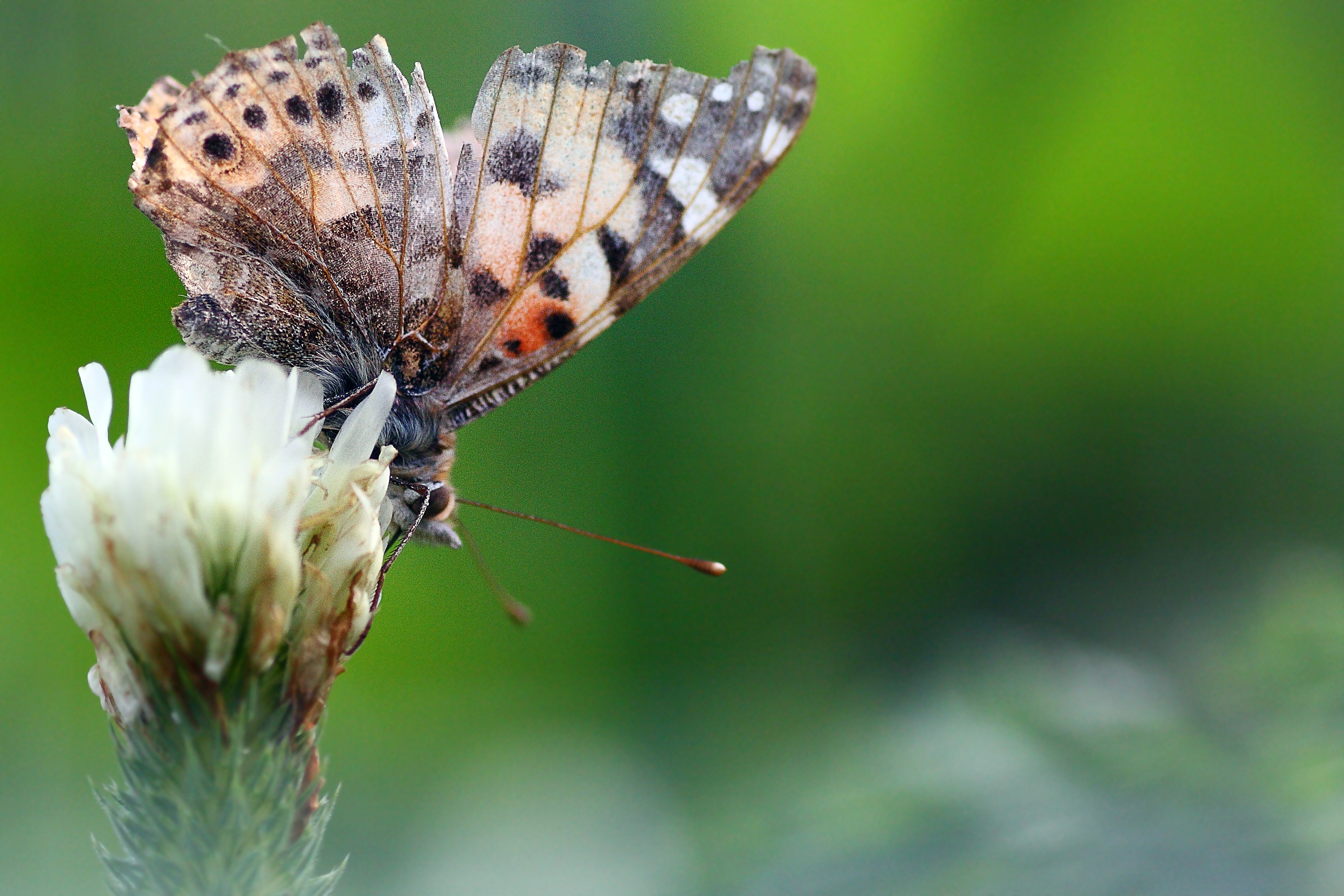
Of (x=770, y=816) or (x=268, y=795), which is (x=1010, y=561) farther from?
(x=268, y=795)

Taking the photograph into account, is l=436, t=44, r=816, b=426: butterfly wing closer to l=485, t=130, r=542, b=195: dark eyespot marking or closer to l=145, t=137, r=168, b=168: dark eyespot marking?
l=485, t=130, r=542, b=195: dark eyespot marking

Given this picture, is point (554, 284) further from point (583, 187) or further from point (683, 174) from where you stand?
point (683, 174)

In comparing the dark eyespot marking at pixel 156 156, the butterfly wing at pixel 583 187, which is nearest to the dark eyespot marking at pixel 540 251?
the butterfly wing at pixel 583 187

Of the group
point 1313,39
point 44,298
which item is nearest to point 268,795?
point 44,298

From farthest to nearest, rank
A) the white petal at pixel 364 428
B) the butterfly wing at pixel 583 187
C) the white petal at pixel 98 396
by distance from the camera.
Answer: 1. the butterfly wing at pixel 583 187
2. the white petal at pixel 364 428
3. the white petal at pixel 98 396

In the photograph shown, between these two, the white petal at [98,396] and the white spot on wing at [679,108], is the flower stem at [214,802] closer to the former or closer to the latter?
the white petal at [98,396]

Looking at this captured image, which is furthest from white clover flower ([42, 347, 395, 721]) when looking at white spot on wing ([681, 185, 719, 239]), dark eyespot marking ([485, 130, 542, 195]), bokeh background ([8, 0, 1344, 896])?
bokeh background ([8, 0, 1344, 896])
